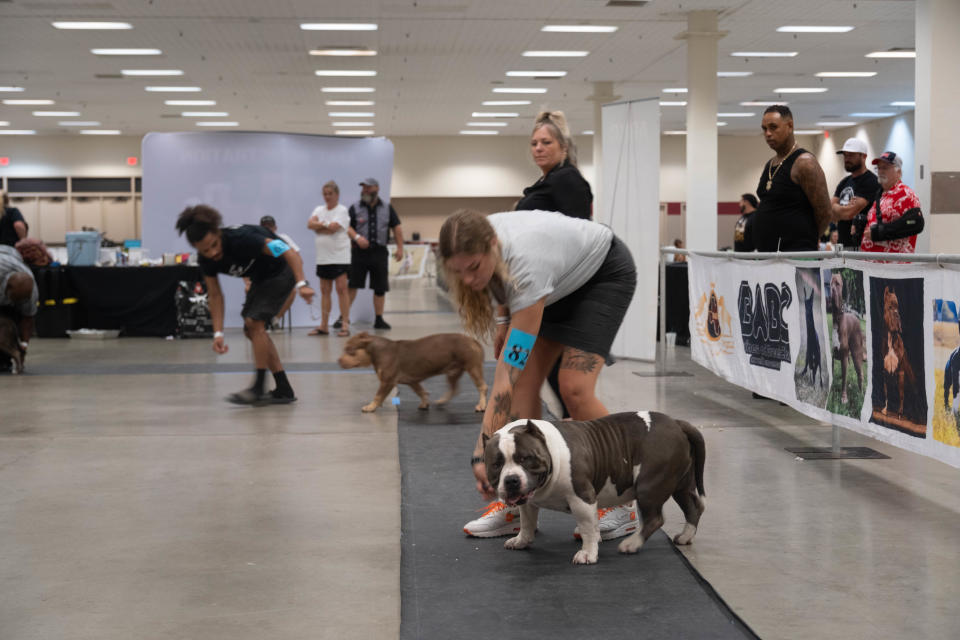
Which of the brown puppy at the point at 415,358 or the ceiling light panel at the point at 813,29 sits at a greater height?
the ceiling light panel at the point at 813,29

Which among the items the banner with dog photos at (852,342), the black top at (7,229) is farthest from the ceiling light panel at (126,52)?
the banner with dog photos at (852,342)

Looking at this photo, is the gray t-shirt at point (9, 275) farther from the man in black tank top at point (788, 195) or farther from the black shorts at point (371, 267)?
the man in black tank top at point (788, 195)

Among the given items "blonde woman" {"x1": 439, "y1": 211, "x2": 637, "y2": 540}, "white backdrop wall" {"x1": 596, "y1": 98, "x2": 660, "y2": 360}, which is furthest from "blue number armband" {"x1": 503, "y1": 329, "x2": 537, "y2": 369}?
"white backdrop wall" {"x1": 596, "y1": 98, "x2": 660, "y2": 360}

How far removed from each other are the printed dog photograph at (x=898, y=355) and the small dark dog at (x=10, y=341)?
7.10 metres

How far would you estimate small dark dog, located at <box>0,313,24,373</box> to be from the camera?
867cm

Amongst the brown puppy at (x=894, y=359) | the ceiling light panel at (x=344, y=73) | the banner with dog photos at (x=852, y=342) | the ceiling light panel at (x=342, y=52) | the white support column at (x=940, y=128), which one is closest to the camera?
the banner with dog photos at (x=852, y=342)

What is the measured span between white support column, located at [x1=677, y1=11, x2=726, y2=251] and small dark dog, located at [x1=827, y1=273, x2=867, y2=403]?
10215mm

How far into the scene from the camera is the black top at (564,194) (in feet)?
14.1

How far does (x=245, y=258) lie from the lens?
6727mm

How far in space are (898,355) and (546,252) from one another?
1.82 metres

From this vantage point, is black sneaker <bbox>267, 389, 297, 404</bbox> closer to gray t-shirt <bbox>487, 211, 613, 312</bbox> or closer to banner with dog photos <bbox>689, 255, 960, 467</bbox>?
banner with dog photos <bbox>689, 255, 960, 467</bbox>

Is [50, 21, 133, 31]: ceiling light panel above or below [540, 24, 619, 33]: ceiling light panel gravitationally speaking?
below

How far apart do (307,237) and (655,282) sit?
21.8 feet

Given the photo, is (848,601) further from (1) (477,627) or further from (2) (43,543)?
(2) (43,543)
